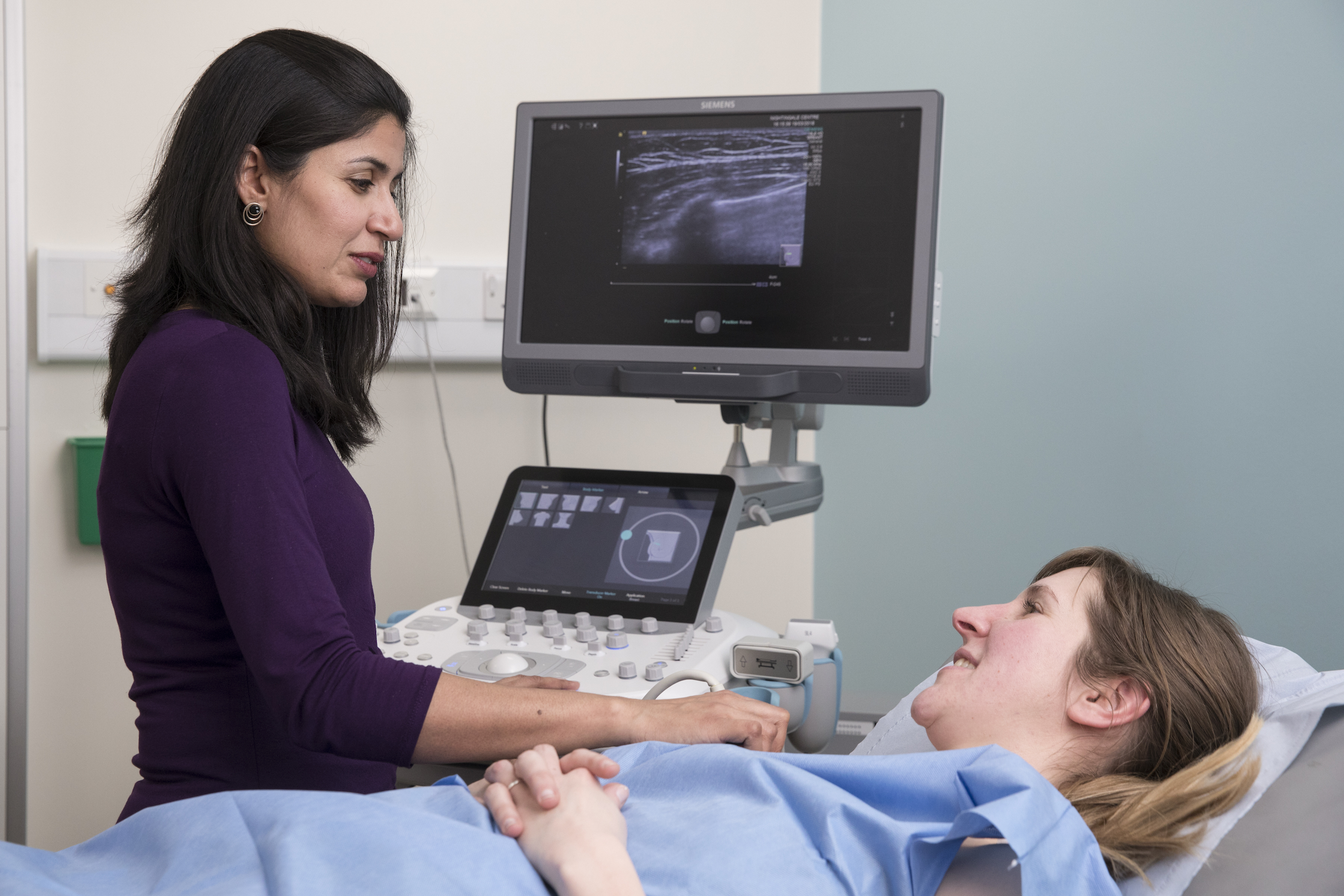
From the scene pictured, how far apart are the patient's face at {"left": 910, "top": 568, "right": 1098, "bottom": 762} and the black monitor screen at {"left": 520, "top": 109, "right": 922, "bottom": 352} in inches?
17.1

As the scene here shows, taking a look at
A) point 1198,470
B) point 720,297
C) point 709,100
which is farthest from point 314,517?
point 1198,470

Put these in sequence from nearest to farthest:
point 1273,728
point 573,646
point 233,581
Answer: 1. point 233,581
2. point 1273,728
3. point 573,646

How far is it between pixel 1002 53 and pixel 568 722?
1.71m

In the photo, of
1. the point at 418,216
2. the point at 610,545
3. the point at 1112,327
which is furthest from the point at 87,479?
the point at 1112,327

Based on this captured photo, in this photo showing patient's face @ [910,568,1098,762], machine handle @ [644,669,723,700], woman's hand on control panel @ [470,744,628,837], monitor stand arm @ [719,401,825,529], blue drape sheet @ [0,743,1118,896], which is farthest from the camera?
monitor stand arm @ [719,401,825,529]

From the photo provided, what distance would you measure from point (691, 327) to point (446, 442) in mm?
853

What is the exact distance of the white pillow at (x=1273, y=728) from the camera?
0.93m

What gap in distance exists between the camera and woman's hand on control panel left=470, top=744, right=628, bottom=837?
875mm

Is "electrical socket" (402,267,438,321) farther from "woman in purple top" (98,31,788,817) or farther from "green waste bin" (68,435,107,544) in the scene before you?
"woman in purple top" (98,31,788,817)

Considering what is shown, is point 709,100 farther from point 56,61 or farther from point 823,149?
point 56,61

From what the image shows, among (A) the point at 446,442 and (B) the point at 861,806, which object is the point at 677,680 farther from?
(A) the point at 446,442

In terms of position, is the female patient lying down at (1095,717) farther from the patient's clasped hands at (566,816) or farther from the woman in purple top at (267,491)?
the woman in purple top at (267,491)

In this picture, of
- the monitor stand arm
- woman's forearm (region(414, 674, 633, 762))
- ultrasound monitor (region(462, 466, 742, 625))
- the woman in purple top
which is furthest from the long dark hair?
the monitor stand arm

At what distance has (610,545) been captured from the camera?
1.50 m
